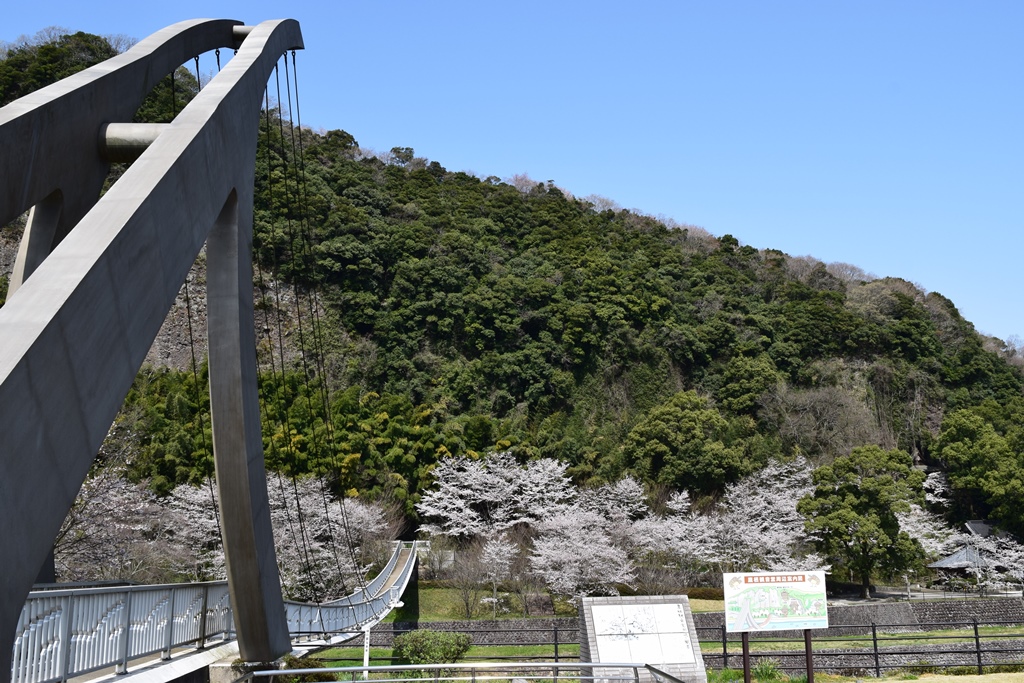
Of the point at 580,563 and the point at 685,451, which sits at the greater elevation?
the point at 685,451

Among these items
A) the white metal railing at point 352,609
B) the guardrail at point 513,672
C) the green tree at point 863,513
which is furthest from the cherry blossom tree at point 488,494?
the guardrail at point 513,672

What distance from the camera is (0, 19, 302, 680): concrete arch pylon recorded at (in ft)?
10.7

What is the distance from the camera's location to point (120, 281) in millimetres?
3902

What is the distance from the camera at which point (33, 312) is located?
3.34 metres

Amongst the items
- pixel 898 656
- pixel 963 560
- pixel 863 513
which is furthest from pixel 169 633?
pixel 963 560

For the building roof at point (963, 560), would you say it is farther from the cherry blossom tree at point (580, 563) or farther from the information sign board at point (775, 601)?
the information sign board at point (775, 601)

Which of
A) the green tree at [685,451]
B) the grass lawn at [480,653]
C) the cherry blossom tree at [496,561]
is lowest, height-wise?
the grass lawn at [480,653]

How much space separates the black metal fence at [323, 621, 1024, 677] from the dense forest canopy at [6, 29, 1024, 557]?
13.5 metres

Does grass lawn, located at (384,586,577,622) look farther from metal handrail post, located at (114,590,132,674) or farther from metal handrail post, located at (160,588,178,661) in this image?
metal handrail post, located at (114,590,132,674)

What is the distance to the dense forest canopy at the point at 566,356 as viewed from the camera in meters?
35.1

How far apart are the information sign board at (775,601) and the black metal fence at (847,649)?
16.0 ft

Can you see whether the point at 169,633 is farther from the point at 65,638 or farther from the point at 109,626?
the point at 65,638

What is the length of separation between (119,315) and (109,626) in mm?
2889

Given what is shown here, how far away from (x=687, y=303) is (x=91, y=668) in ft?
152
